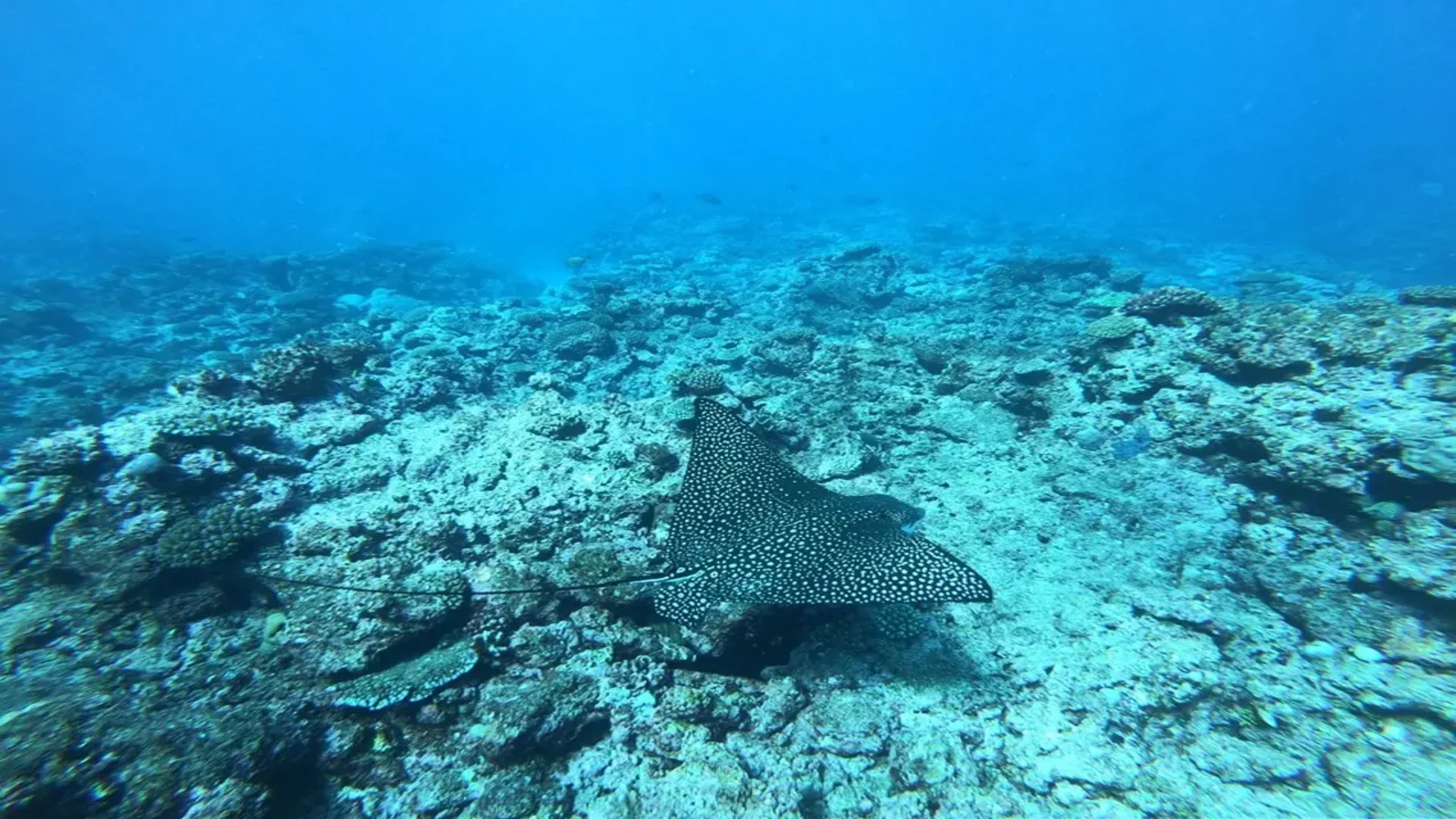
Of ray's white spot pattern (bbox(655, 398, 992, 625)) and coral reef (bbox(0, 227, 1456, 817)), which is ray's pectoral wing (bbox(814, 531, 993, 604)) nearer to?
ray's white spot pattern (bbox(655, 398, 992, 625))

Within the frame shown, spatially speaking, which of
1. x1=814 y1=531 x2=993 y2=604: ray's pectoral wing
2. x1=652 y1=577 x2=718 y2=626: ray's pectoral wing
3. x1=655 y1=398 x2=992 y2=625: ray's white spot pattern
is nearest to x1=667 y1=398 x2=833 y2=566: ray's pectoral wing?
x1=655 y1=398 x2=992 y2=625: ray's white spot pattern

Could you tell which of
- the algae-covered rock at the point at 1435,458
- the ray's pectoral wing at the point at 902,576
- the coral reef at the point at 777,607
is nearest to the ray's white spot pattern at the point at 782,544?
the ray's pectoral wing at the point at 902,576

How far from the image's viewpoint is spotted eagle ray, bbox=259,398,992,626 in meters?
3.72

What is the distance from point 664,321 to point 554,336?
120 inches

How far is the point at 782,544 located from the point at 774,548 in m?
0.07

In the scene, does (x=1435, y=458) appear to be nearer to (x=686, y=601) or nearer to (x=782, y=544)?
(x=782, y=544)

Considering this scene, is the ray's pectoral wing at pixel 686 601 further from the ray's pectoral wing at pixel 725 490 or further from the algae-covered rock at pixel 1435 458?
the algae-covered rock at pixel 1435 458

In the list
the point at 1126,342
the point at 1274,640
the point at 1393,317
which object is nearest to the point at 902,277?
the point at 1126,342

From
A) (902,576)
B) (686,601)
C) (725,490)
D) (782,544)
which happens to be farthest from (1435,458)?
(686,601)

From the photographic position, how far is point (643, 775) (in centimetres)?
360

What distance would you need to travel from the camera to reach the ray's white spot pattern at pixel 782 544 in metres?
3.72

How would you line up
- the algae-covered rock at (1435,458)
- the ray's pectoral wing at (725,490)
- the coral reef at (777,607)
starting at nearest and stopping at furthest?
the coral reef at (777,607) < the ray's pectoral wing at (725,490) < the algae-covered rock at (1435,458)

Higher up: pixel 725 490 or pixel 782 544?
pixel 725 490

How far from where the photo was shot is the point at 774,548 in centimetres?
406
